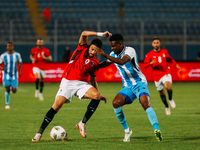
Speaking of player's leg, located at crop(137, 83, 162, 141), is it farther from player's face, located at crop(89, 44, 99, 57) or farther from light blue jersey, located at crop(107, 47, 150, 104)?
player's face, located at crop(89, 44, 99, 57)

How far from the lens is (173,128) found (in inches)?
372

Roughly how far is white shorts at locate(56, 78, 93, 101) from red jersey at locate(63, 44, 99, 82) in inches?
3.9

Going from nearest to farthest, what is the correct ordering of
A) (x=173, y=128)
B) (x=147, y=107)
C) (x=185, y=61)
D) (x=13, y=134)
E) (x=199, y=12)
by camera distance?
(x=147, y=107)
(x=13, y=134)
(x=173, y=128)
(x=185, y=61)
(x=199, y=12)

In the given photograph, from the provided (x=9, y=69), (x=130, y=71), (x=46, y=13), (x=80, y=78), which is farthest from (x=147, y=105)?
(x=46, y=13)

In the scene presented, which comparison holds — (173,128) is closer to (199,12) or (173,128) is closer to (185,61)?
(185,61)

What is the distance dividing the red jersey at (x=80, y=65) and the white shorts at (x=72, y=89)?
0.10 m

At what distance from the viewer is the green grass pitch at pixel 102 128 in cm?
731

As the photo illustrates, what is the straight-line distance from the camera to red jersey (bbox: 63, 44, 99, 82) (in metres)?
8.05

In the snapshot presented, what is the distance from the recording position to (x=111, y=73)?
24641mm

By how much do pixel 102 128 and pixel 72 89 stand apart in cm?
184

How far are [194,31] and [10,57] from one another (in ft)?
57.7

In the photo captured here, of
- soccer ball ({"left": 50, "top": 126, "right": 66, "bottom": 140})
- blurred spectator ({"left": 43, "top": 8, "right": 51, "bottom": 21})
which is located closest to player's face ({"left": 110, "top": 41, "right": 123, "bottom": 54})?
soccer ball ({"left": 50, "top": 126, "right": 66, "bottom": 140})

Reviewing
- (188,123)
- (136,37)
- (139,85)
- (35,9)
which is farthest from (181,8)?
(139,85)

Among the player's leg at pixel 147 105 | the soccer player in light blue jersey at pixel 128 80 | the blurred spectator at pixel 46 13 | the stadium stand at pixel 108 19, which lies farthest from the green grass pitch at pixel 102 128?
the blurred spectator at pixel 46 13
